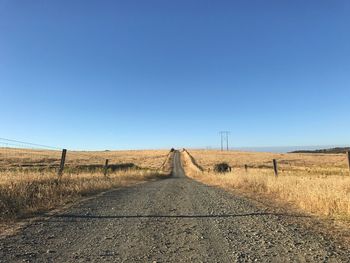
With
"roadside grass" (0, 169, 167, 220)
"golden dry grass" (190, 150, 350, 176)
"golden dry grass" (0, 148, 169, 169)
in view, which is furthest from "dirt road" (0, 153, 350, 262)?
"golden dry grass" (0, 148, 169, 169)

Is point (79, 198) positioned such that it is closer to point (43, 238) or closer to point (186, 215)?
point (186, 215)

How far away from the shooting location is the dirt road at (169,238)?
20.8 feet

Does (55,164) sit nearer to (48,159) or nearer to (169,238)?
(48,159)

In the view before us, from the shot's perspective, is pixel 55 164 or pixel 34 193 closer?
pixel 34 193

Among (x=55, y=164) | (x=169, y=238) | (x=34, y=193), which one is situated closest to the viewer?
(x=169, y=238)

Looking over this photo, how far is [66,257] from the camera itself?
6266 mm

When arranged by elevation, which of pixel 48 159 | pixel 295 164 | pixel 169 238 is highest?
pixel 48 159

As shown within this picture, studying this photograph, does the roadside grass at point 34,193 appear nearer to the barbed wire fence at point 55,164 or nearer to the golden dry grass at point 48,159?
the barbed wire fence at point 55,164

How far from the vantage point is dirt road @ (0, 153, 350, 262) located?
6.34m

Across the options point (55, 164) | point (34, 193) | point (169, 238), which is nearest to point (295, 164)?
point (55, 164)

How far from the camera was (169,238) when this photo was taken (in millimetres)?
7781

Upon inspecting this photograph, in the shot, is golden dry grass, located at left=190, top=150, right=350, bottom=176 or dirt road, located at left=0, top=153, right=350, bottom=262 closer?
dirt road, located at left=0, top=153, right=350, bottom=262

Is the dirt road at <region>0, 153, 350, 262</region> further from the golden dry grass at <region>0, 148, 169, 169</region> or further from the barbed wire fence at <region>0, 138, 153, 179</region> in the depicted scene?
the golden dry grass at <region>0, 148, 169, 169</region>

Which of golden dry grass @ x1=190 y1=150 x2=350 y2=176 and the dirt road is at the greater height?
golden dry grass @ x1=190 y1=150 x2=350 y2=176
